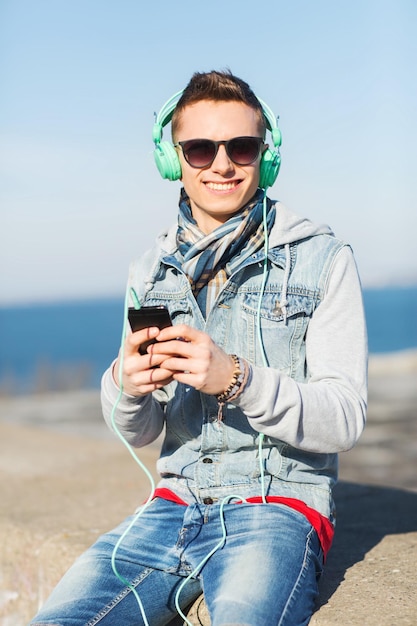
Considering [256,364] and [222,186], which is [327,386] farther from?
[222,186]

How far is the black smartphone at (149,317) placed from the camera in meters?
2.36

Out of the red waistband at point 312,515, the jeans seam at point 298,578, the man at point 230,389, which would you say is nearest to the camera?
the jeans seam at point 298,578

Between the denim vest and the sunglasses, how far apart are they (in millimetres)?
346

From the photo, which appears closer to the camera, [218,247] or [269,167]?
[218,247]

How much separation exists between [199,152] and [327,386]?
37.1 inches

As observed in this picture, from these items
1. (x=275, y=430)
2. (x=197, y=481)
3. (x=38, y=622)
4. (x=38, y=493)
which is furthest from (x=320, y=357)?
(x=38, y=493)

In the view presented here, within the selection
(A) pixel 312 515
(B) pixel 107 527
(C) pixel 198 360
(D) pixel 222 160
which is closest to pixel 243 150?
(D) pixel 222 160

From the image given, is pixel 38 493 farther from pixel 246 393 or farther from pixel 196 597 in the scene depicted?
pixel 246 393

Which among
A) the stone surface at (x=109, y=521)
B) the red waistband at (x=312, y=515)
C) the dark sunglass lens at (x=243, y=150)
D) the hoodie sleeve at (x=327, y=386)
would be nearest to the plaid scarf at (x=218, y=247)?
the dark sunglass lens at (x=243, y=150)

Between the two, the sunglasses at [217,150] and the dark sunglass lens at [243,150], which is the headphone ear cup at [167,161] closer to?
the sunglasses at [217,150]

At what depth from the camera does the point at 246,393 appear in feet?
7.63

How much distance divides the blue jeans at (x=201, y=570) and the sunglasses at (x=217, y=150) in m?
1.20

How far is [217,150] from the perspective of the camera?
2.72 meters

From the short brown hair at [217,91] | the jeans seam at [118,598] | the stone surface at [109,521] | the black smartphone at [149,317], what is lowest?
the stone surface at [109,521]
